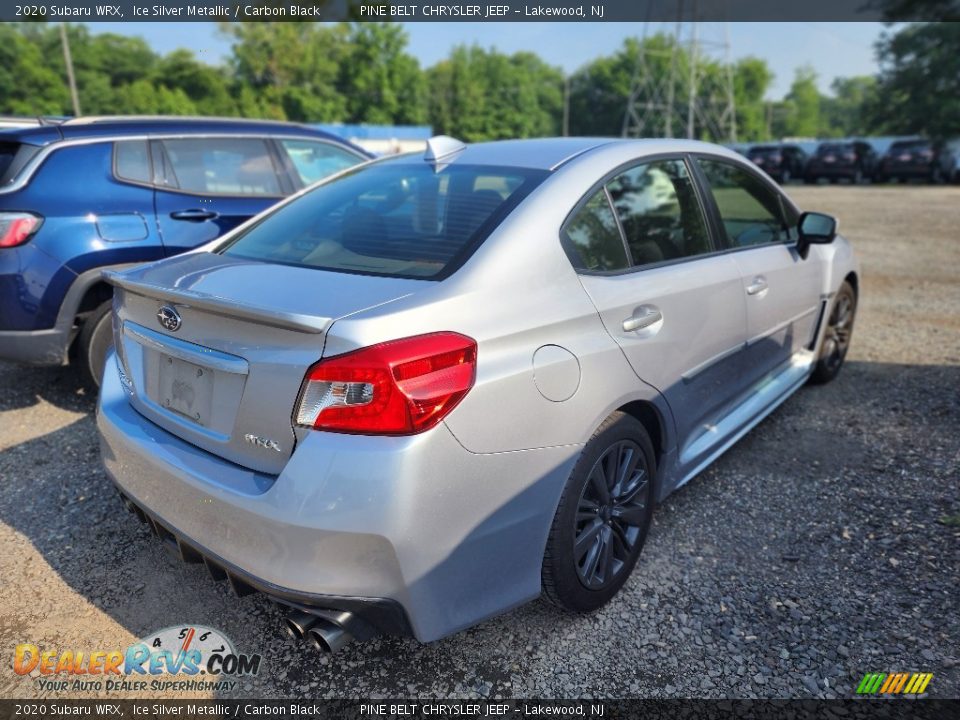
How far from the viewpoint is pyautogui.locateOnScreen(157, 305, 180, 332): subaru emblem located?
2119mm

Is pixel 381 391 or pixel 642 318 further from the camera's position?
pixel 642 318

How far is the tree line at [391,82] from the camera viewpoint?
1497 inches

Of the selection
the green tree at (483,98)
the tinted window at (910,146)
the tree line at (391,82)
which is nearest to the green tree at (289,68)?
the tree line at (391,82)

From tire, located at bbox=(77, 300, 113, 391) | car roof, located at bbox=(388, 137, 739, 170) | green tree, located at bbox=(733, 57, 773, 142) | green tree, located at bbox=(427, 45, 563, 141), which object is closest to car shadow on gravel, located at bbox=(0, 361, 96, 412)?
tire, located at bbox=(77, 300, 113, 391)

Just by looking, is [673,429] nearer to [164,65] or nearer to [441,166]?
[441,166]

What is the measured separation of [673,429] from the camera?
2.70m

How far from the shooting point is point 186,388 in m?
2.11

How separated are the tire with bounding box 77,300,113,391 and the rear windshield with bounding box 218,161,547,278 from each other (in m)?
1.87

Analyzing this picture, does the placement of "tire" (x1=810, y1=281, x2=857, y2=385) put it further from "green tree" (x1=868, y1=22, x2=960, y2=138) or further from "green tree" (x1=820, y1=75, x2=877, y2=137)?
"green tree" (x1=820, y1=75, x2=877, y2=137)

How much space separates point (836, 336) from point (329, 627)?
163 inches

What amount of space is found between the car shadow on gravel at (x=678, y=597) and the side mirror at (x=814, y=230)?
1166 mm

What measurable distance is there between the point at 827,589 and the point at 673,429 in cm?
82

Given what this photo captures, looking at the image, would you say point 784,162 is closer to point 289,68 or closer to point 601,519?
point 601,519

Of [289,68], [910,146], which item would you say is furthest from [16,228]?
[289,68]
